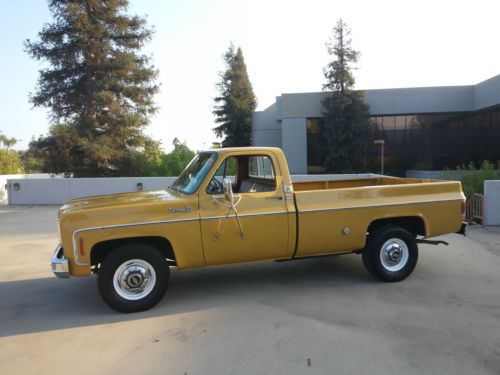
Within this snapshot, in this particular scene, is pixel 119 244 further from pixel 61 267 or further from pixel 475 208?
pixel 475 208

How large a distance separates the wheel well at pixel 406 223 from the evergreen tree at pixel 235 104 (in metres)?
31.1

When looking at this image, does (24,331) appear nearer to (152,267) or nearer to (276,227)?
(152,267)

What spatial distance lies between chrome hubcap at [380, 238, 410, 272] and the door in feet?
4.82

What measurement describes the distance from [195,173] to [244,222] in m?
0.97

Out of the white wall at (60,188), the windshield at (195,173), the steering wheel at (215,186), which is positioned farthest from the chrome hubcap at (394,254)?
the white wall at (60,188)

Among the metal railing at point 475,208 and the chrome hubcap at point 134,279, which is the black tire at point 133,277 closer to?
the chrome hubcap at point 134,279

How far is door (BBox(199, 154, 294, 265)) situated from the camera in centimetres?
543

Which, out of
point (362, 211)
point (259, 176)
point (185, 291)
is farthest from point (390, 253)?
point (185, 291)

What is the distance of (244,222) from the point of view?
→ 552 cm

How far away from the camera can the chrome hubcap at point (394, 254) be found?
20.2 feet

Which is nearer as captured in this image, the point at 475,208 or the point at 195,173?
the point at 195,173

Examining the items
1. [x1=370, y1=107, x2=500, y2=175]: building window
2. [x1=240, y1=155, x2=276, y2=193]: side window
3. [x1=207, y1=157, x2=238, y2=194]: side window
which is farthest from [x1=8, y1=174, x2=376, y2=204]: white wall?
[x1=370, y1=107, x2=500, y2=175]: building window

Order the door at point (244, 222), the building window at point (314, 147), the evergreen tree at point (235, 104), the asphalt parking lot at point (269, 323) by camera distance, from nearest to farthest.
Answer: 1. the asphalt parking lot at point (269, 323)
2. the door at point (244, 222)
3. the building window at point (314, 147)
4. the evergreen tree at point (235, 104)

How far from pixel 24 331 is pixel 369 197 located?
451 centimetres
